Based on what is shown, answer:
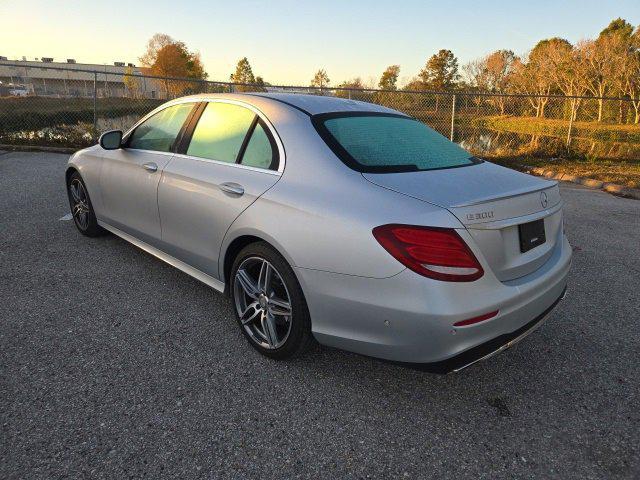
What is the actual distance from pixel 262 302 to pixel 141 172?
5.55 feet

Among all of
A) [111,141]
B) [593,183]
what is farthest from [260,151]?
[593,183]

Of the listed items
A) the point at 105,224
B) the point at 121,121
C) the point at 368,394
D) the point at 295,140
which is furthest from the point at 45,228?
the point at 121,121

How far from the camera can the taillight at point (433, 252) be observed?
6.40ft

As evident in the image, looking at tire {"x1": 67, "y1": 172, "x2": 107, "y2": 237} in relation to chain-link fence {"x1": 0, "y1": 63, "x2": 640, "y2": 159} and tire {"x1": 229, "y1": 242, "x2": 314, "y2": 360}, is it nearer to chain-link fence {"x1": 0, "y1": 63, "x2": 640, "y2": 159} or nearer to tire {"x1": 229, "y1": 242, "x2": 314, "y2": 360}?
tire {"x1": 229, "y1": 242, "x2": 314, "y2": 360}

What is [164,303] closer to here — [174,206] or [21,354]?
[174,206]

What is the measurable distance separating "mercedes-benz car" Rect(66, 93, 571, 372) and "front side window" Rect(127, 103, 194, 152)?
5 centimetres

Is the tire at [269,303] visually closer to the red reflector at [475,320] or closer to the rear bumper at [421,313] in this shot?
the rear bumper at [421,313]

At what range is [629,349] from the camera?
2.94m

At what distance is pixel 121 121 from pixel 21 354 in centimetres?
1307

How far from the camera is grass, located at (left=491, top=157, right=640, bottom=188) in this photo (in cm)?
912

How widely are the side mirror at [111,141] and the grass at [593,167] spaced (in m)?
8.88

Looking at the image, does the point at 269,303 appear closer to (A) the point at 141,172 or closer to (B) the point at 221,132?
(B) the point at 221,132

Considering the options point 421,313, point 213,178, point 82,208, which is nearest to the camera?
point 421,313

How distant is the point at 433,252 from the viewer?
1.95 meters
